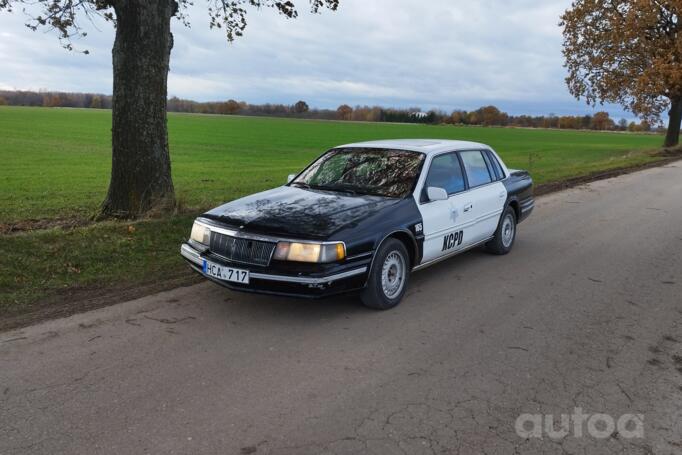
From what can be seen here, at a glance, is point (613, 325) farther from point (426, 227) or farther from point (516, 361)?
point (426, 227)

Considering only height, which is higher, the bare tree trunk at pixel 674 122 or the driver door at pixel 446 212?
the bare tree trunk at pixel 674 122

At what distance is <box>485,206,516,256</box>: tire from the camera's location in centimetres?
729

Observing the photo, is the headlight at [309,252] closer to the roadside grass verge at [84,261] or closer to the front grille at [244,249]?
the front grille at [244,249]

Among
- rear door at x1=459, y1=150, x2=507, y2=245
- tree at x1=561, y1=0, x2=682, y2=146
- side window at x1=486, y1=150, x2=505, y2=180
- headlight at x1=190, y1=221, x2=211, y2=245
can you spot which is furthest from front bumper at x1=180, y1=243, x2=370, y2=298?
tree at x1=561, y1=0, x2=682, y2=146

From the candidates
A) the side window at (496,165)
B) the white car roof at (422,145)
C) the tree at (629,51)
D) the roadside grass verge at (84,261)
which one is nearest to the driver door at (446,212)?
the white car roof at (422,145)

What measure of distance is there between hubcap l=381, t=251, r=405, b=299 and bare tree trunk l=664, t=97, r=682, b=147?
30878 mm

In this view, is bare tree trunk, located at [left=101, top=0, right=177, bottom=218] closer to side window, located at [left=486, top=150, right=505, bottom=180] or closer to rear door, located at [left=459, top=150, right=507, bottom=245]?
rear door, located at [left=459, top=150, right=507, bottom=245]

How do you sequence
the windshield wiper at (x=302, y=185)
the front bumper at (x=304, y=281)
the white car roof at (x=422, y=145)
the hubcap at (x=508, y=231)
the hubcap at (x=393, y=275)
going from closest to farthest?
the front bumper at (x=304, y=281)
the hubcap at (x=393, y=275)
the windshield wiper at (x=302, y=185)
the white car roof at (x=422, y=145)
the hubcap at (x=508, y=231)

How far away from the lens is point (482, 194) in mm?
6742

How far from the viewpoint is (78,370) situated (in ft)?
12.5

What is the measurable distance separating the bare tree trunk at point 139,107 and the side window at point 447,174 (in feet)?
14.1

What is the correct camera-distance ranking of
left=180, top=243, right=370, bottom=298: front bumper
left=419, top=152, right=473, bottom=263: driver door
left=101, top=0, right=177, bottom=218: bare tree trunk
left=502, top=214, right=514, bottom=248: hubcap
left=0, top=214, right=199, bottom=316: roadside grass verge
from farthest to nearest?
left=101, top=0, right=177, bottom=218: bare tree trunk, left=502, top=214, right=514, bottom=248: hubcap, left=419, top=152, right=473, bottom=263: driver door, left=0, top=214, right=199, bottom=316: roadside grass verge, left=180, top=243, right=370, bottom=298: front bumper

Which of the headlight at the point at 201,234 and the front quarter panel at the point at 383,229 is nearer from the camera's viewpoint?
the front quarter panel at the point at 383,229

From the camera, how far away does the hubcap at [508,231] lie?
7.43 metres
